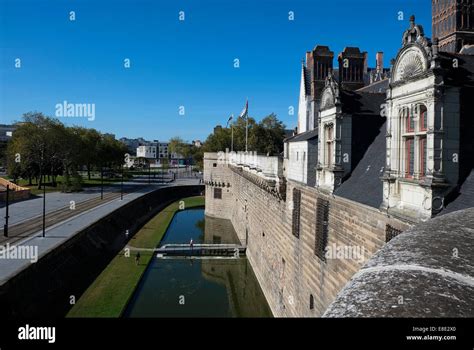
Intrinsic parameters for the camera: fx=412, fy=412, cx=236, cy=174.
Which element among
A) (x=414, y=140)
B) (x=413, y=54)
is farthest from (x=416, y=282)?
(x=413, y=54)

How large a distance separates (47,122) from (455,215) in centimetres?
6460

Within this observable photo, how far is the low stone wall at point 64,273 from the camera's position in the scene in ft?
58.0

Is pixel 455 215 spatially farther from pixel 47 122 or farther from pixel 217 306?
pixel 47 122

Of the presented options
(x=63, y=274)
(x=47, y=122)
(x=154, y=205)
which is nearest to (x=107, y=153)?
(x=47, y=122)

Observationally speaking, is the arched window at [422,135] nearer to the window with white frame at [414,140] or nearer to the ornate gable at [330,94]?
the window with white frame at [414,140]

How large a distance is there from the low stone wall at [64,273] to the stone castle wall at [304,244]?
10538 mm

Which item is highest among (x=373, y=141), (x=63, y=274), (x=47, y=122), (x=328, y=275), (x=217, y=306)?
(x=47, y=122)

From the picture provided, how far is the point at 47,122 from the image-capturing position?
61750mm

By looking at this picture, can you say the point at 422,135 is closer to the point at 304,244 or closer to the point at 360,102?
the point at 360,102

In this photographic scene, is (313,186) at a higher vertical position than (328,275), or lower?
higher

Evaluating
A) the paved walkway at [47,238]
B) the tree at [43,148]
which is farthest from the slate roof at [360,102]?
the tree at [43,148]

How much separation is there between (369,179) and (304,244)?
5.21 m

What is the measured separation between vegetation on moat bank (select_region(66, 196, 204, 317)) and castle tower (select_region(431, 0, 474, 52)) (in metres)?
17.9

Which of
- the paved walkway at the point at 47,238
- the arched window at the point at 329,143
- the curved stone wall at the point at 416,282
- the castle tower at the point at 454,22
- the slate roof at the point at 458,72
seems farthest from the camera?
the paved walkway at the point at 47,238
